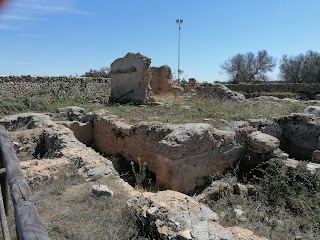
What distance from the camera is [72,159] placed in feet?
20.2

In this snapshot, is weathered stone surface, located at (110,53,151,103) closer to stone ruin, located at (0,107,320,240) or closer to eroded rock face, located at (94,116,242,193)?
stone ruin, located at (0,107,320,240)

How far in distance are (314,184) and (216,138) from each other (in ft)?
7.71

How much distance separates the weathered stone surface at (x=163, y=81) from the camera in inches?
868

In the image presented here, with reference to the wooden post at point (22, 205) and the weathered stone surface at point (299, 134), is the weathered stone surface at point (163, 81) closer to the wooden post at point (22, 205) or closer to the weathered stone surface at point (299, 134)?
the weathered stone surface at point (299, 134)

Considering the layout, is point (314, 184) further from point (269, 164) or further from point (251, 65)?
point (251, 65)

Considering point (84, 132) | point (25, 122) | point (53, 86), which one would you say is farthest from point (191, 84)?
point (25, 122)

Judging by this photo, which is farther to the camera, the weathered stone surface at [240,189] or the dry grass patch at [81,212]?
the weathered stone surface at [240,189]

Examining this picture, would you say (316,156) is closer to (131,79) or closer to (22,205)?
(22,205)

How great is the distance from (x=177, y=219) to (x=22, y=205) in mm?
2078

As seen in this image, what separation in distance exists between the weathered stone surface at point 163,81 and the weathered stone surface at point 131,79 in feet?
16.4

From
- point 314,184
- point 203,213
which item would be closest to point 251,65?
point 314,184

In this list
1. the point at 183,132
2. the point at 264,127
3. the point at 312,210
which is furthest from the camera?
the point at 264,127

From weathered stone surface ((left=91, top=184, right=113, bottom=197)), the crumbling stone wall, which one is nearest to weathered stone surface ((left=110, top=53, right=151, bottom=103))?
weathered stone surface ((left=91, top=184, right=113, bottom=197))

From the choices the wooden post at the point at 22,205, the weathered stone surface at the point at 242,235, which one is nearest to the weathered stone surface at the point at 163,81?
the weathered stone surface at the point at 242,235
